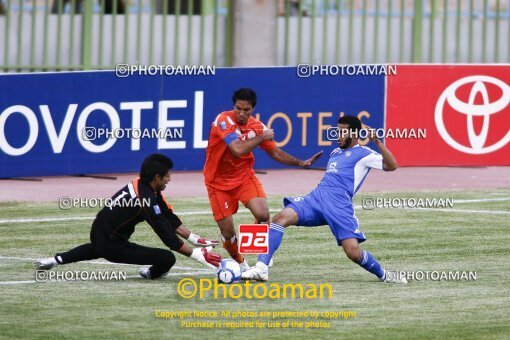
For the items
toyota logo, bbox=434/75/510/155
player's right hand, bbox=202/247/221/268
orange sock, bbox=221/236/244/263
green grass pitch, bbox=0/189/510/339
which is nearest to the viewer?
green grass pitch, bbox=0/189/510/339

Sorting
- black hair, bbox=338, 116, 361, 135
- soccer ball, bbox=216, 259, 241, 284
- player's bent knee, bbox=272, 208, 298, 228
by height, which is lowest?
soccer ball, bbox=216, 259, 241, 284

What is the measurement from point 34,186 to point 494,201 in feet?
24.3

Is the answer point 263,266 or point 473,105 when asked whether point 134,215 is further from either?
point 473,105

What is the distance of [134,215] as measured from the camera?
44.2 feet

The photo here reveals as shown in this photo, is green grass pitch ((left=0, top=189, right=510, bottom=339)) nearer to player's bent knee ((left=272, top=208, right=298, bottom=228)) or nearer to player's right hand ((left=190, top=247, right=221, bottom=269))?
player's right hand ((left=190, top=247, right=221, bottom=269))

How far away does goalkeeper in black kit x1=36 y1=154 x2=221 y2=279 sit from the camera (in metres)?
13.4

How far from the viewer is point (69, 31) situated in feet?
89.1

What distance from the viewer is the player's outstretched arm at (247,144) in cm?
1409

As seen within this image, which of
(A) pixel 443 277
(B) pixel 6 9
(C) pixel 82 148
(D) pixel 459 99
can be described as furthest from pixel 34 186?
(A) pixel 443 277

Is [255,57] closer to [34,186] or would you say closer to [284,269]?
[34,186]

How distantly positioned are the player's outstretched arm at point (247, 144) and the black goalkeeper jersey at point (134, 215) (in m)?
1.01

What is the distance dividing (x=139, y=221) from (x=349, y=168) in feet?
7.39

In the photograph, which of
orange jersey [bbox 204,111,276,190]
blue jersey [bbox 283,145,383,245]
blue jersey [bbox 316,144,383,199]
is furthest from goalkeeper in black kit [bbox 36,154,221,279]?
blue jersey [bbox 316,144,383,199]

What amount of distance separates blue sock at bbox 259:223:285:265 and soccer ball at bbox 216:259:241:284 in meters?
0.28
